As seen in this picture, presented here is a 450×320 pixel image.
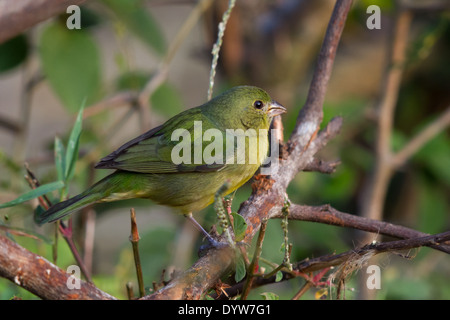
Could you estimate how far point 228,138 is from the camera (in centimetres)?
225

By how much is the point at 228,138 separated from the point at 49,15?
2.87 ft

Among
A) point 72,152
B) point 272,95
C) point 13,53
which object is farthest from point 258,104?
point 272,95

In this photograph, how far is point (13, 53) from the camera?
3615 millimetres

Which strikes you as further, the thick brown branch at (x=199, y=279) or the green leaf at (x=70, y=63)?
the green leaf at (x=70, y=63)

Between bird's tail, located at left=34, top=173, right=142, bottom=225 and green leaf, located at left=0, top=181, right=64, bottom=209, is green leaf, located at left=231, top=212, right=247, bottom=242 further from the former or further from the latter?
bird's tail, located at left=34, top=173, right=142, bottom=225

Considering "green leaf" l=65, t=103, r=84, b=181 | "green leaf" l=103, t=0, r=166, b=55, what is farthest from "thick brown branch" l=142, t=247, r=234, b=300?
"green leaf" l=103, t=0, r=166, b=55

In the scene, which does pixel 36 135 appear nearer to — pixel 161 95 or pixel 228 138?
pixel 161 95

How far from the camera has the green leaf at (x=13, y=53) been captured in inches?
142

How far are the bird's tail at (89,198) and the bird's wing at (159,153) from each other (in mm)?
60

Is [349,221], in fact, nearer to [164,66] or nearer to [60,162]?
[60,162]

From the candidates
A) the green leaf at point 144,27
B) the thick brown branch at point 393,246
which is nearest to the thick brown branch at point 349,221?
the thick brown branch at point 393,246

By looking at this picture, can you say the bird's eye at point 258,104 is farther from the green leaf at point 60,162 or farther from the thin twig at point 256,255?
the thin twig at point 256,255

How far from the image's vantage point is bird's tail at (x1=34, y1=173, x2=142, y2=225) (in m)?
1.66

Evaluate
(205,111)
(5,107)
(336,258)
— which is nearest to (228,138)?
(205,111)
